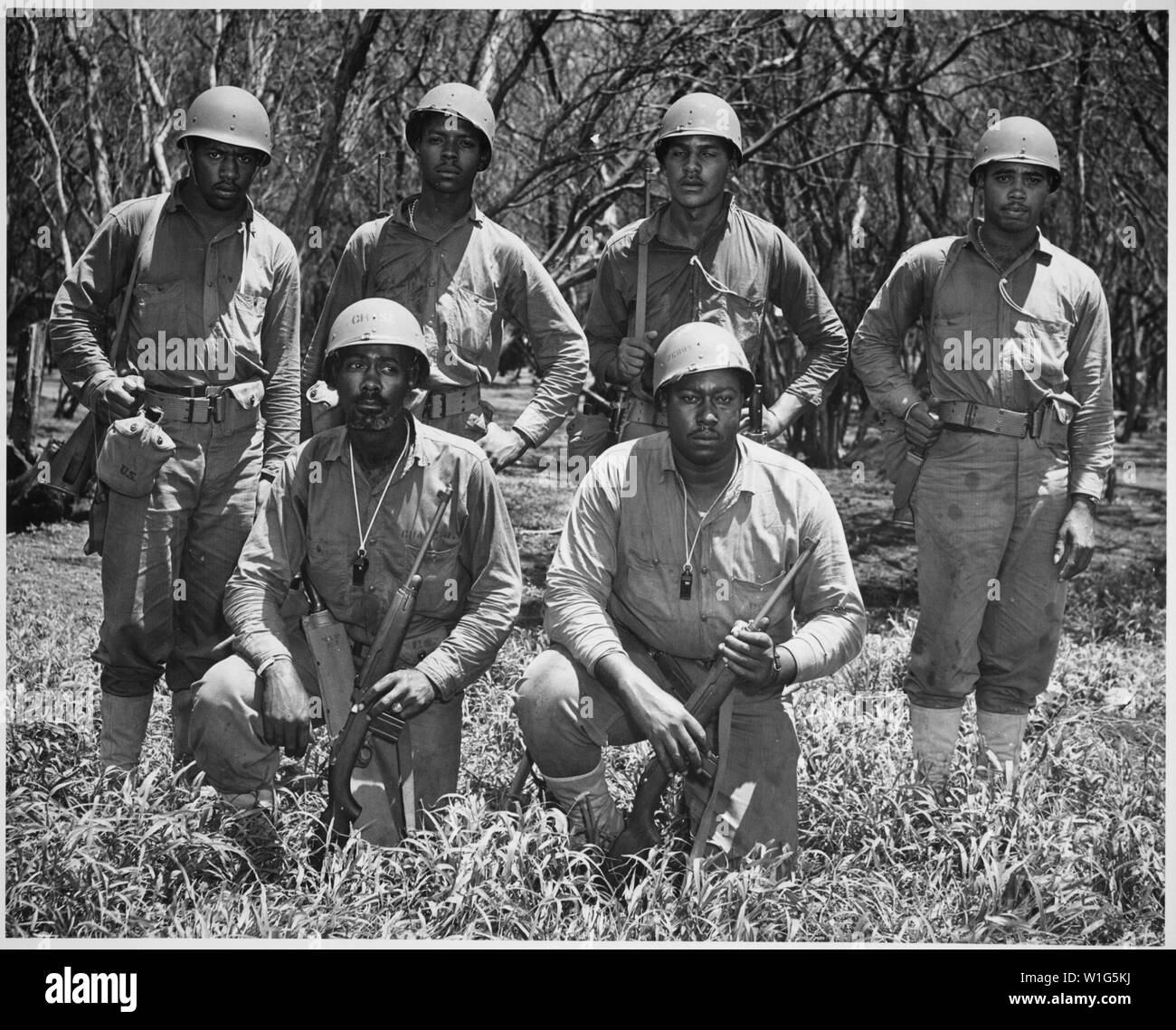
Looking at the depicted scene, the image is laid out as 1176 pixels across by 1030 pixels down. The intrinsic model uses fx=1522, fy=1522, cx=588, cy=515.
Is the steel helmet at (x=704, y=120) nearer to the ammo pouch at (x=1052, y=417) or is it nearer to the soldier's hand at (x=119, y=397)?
the ammo pouch at (x=1052, y=417)

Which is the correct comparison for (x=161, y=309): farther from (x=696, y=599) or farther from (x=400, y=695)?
(x=696, y=599)

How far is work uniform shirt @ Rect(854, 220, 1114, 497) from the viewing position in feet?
18.7

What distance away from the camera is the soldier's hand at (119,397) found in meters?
5.42

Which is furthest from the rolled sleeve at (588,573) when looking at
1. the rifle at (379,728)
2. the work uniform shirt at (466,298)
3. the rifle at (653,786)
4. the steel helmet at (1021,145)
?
the steel helmet at (1021,145)

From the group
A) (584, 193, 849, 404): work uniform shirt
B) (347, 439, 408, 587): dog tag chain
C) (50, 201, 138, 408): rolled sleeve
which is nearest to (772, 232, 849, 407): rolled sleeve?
(584, 193, 849, 404): work uniform shirt

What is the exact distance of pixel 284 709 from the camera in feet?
15.6

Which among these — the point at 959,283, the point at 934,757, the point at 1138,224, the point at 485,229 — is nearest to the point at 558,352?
the point at 485,229

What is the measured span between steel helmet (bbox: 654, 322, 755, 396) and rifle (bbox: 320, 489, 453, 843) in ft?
2.80

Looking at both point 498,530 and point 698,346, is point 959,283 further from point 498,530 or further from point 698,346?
point 498,530

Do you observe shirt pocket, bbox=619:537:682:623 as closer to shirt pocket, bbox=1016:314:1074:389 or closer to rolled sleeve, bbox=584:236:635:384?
rolled sleeve, bbox=584:236:635:384

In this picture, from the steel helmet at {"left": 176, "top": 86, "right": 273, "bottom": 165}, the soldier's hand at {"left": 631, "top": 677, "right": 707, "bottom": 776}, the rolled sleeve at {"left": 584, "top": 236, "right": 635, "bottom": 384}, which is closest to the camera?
the soldier's hand at {"left": 631, "top": 677, "right": 707, "bottom": 776}

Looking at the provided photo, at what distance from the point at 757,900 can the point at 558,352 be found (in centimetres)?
229

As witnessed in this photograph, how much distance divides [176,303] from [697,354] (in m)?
2.01

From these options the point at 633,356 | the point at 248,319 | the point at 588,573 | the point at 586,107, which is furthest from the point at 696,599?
the point at 586,107
